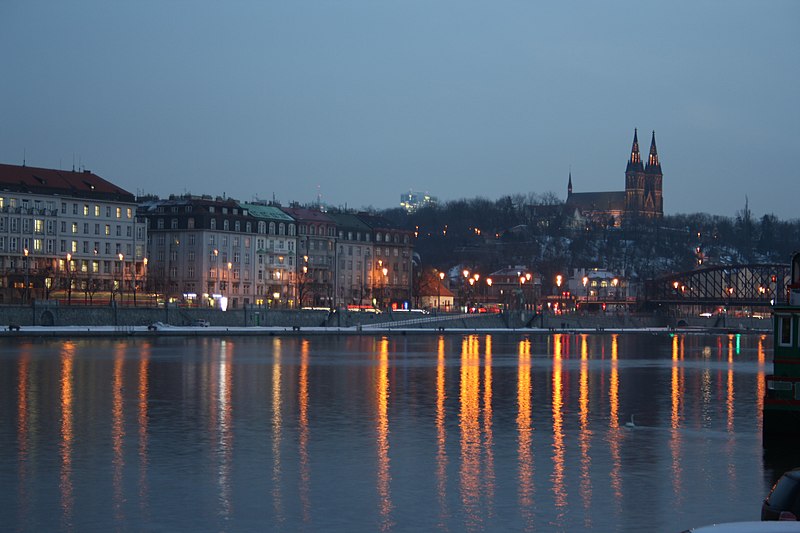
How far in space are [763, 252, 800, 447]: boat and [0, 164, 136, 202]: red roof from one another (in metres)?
99.8

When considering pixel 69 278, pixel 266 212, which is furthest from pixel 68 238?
pixel 266 212

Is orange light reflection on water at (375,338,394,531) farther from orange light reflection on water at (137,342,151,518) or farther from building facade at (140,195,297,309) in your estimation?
building facade at (140,195,297,309)

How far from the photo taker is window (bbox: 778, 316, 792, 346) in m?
31.8

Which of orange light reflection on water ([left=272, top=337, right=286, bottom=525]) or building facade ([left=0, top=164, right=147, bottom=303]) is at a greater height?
building facade ([left=0, top=164, right=147, bottom=303])

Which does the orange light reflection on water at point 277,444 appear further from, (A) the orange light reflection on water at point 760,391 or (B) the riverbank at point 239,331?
(B) the riverbank at point 239,331

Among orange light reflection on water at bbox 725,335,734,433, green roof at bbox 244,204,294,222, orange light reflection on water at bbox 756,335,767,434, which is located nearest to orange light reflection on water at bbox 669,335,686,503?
orange light reflection on water at bbox 725,335,734,433

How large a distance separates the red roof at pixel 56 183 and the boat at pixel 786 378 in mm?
99781

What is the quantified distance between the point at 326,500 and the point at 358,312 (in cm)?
10146

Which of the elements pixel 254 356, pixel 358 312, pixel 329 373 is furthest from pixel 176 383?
pixel 358 312

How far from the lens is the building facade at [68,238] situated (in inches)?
4572

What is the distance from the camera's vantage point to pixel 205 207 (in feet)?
458

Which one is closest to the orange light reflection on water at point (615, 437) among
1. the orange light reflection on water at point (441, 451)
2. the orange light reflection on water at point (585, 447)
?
the orange light reflection on water at point (585, 447)

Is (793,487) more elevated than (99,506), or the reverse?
(793,487)

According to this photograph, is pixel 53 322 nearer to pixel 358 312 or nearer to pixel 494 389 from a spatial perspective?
pixel 358 312
